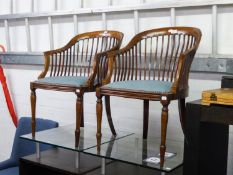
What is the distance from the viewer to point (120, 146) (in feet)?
7.66

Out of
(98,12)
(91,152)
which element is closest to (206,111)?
(91,152)

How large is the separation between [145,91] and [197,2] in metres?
0.82

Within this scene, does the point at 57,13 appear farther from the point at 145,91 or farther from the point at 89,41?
the point at 145,91

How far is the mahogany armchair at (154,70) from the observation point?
195cm

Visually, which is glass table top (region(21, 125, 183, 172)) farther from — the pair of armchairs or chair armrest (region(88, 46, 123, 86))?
chair armrest (region(88, 46, 123, 86))

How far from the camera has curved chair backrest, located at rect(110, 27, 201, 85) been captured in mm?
2330

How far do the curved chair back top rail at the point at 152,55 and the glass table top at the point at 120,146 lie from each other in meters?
0.44

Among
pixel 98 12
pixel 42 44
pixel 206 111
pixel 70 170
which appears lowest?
pixel 70 170

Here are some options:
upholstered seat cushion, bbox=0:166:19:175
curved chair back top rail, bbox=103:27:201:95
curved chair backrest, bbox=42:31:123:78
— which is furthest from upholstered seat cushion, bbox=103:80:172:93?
upholstered seat cushion, bbox=0:166:19:175

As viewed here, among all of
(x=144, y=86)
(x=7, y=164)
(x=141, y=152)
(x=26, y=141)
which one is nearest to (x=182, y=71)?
(x=144, y=86)

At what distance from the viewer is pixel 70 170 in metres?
2.25

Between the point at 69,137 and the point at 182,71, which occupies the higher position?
the point at 182,71

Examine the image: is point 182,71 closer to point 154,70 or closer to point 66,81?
point 154,70

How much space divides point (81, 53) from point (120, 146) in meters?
0.93
